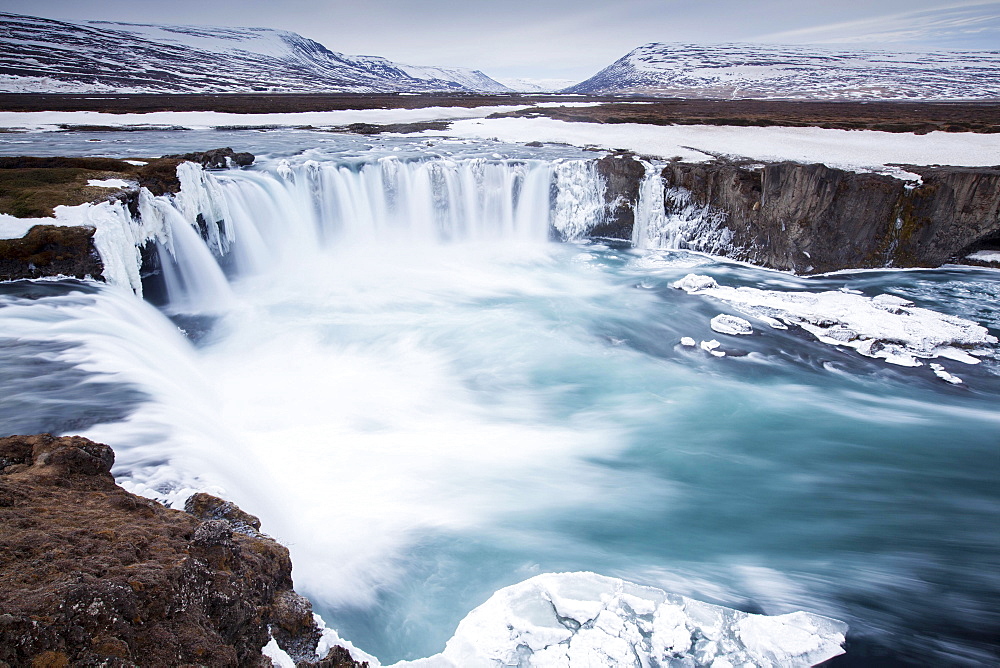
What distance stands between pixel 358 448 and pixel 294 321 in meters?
5.13

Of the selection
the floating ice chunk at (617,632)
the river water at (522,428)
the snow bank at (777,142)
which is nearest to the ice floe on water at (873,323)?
the river water at (522,428)

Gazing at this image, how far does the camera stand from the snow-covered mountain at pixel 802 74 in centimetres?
9388

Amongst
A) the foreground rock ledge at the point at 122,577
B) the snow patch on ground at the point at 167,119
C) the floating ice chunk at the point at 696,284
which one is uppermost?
the snow patch on ground at the point at 167,119

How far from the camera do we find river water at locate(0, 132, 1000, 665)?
15.9 ft

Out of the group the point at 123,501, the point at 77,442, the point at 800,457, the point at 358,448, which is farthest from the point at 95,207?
the point at 800,457

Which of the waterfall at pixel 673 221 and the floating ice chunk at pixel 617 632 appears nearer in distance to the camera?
the floating ice chunk at pixel 617 632

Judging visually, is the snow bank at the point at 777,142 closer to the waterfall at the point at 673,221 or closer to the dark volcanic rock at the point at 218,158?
the waterfall at the point at 673,221

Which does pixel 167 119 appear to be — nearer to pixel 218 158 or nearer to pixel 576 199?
pixel 218 158

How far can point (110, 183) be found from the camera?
10.6m

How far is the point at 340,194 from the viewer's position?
1596 centimetres

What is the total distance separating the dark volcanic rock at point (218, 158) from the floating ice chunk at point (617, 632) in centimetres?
1474

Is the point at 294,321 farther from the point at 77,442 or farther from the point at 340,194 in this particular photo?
the point at 77,442

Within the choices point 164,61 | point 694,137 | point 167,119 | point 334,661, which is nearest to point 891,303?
point 334,661

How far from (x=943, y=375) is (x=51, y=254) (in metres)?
14.6
